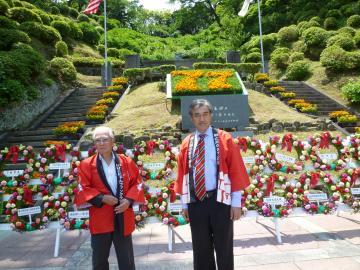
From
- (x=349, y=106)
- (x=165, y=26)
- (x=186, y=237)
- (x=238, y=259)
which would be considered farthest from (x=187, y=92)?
(x=165, y=26)

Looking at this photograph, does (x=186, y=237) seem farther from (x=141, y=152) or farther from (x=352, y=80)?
(x=352, y=80)

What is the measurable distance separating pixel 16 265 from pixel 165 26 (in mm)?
45698

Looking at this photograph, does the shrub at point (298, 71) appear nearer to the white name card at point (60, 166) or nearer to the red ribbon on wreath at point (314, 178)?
the red ribbon on wreath at point (314, 178)

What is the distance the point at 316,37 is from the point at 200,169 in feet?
70.6

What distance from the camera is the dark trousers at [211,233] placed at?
2914 mm

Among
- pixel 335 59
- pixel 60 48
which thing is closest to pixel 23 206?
pixel 60 48

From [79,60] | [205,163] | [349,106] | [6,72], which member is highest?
[79,60]

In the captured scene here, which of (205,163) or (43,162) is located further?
(43,162)

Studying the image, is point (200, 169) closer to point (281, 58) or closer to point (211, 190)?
point (211, 190)

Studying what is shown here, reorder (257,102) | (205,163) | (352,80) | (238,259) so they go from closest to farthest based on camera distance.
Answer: (205,163)
(238,259)
(257,102)
(352,80)

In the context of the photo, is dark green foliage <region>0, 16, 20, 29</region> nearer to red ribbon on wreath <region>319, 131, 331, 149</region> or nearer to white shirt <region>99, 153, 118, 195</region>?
red ribbon on wreath <region>319, 131, 331, 149</region>

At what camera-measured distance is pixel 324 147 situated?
5105mm

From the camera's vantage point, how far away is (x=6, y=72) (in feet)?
37.6

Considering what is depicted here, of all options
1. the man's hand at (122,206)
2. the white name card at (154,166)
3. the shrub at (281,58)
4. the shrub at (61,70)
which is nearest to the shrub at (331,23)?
the shrub at (281,58)
